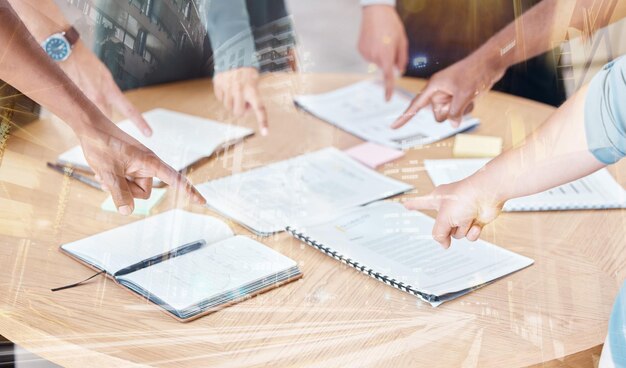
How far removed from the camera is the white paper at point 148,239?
759 mm

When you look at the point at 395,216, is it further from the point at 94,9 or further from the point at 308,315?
the point at 94,9

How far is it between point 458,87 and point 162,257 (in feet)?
1.22

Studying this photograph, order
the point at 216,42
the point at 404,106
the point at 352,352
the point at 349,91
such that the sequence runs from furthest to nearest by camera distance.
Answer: the point at 349,91
the point at 404,106
the point at 216,42
the point at 352,352

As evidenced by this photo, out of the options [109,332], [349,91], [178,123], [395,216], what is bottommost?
[109,332]

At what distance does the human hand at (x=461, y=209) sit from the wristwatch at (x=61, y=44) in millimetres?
368

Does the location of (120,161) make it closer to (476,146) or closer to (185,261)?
(185,261)

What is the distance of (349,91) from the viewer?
1.27 m

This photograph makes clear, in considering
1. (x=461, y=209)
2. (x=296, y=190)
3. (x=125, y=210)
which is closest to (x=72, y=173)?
(x=125, y=210)

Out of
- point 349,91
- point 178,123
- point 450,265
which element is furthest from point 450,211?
point 349,91

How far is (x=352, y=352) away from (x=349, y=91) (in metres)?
0.71

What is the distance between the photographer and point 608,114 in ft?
1.94

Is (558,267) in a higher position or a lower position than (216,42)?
lower

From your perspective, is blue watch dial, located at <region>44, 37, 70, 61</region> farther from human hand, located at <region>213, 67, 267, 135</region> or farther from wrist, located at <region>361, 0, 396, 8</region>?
wrist, located at <region>361, 0, 396, 8</region>

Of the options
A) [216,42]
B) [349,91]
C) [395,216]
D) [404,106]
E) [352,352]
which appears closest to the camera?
[352,352]
